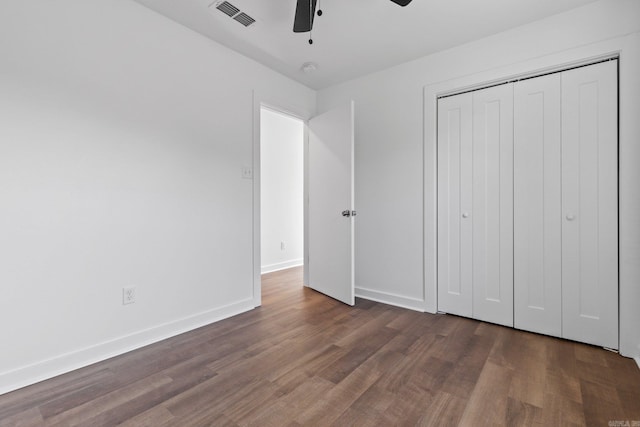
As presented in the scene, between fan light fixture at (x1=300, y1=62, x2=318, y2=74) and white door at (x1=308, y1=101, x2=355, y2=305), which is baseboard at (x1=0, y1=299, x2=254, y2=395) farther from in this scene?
fan light fixture at (x1=300, y1=62, x2=318, y2=74)

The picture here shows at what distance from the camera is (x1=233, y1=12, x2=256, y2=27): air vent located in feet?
7.27

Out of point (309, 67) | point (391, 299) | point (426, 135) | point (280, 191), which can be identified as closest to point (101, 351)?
point (391, 299)

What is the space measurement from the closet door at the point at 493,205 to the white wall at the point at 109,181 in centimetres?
210

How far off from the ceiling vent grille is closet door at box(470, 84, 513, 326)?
A: 1.96 m

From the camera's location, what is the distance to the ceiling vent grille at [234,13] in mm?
2098

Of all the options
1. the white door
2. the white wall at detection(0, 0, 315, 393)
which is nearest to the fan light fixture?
the white door

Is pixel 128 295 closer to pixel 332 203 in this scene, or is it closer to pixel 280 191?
pixel 332 203

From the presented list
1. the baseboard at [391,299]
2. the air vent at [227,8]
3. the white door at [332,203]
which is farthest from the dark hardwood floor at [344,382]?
the air vent at [227,8]

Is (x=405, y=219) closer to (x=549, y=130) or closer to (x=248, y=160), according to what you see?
(x=549, y=130)

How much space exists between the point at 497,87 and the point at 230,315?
9.85 feet

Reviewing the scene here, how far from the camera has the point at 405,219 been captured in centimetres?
298

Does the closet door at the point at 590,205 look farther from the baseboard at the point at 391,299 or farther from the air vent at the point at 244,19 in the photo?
the air vent at the point at 244,19

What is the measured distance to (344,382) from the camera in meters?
1.71

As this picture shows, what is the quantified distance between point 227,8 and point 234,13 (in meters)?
0.07
